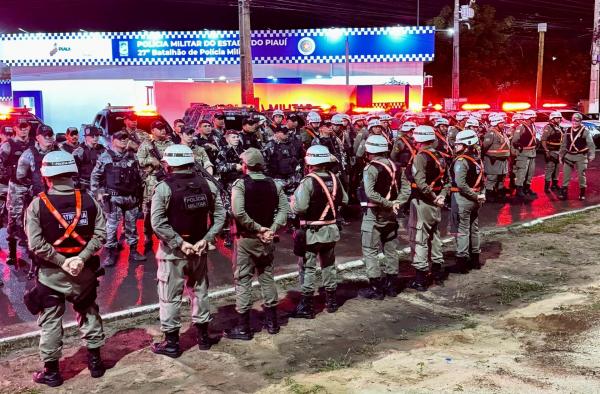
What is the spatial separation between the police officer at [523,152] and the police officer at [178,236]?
1063 cm

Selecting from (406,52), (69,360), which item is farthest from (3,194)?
(406,52)

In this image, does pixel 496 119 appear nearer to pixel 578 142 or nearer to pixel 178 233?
pixel 578 142

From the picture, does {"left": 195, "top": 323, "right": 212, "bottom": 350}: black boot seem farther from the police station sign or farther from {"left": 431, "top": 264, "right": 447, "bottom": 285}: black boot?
the police station sign

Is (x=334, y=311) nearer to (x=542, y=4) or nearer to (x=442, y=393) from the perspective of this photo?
(x=442, y=393)

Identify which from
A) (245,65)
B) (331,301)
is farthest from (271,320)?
(245,65)

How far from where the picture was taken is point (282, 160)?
11.1m

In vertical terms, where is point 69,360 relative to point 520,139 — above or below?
below

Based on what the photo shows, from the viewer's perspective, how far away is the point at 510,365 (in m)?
5.96

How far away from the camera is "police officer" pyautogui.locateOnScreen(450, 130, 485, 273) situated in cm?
888

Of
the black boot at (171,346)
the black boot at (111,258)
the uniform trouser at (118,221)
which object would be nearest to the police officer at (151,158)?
the uniform trouser at (118,221)

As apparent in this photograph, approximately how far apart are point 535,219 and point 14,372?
33.0 ft

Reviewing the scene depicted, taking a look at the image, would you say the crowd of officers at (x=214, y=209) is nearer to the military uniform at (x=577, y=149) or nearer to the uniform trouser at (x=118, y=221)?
the uniform trouser at (x=118, y=221)

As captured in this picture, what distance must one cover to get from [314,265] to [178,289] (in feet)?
5.77

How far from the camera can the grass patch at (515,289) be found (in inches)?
321
